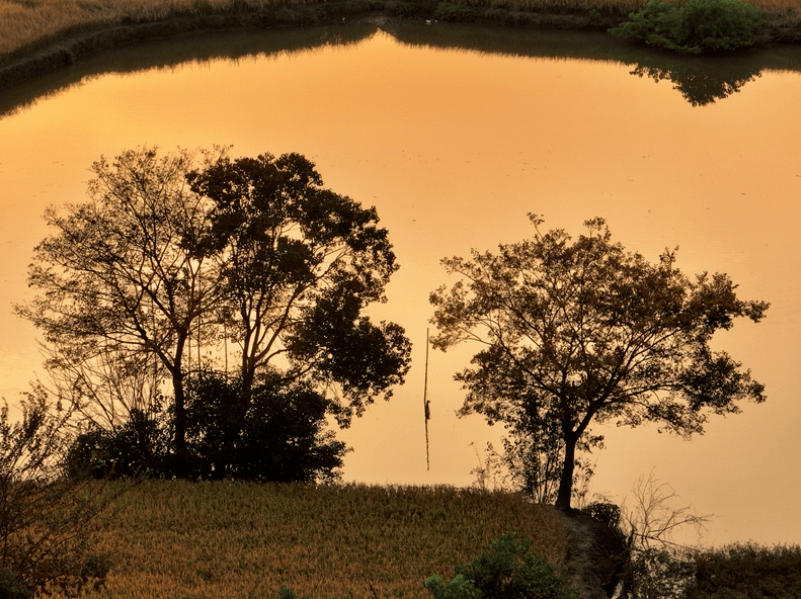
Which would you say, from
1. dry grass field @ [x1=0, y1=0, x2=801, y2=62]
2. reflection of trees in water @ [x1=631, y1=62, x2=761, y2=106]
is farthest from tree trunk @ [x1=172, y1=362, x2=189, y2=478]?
reflection of trees in water @ [x1=631, y1=62, x2=761, y2=106]

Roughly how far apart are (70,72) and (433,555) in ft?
112

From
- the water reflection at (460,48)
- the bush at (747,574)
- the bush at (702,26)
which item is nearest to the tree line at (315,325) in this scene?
the bush at (747,574)

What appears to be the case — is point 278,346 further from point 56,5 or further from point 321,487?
point 56,5

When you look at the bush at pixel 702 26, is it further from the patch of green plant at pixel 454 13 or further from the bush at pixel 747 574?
the bush at pixel 747 574

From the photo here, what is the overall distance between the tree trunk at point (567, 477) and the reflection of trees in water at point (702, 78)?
87.7ft

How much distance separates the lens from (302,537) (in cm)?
2348

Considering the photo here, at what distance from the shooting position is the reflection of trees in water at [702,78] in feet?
163

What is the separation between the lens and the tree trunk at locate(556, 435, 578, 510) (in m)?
25.4

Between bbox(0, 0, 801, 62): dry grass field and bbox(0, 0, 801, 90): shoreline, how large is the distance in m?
0.13

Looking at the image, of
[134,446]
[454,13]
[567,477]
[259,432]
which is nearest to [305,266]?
[259,432]

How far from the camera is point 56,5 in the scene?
180 ft

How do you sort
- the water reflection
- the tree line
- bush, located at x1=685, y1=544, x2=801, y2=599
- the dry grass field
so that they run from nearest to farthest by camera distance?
bush, located at x1=685, y1=544, x2=801, y2=599, the tree line, the water reflection, the dry grass field

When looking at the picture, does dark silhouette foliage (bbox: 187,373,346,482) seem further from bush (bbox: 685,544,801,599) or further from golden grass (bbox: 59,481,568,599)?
bush (bbox: 685,544,801,599)

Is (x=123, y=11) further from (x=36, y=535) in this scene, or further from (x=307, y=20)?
(x=36, y=535)
